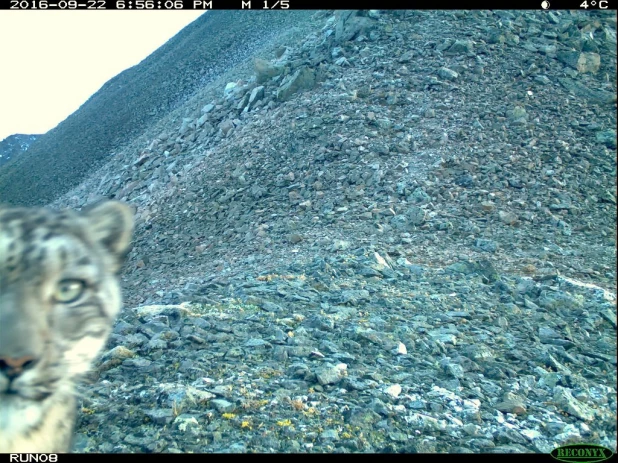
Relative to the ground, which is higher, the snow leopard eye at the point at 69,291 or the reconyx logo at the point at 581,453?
the snow leopard eye at the point at 69,291

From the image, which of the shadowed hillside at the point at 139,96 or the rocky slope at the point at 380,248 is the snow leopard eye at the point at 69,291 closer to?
the rocky slope at the point at 380,248

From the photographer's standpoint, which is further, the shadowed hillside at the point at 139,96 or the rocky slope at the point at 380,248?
the shadowed hillside at the point at 139,96

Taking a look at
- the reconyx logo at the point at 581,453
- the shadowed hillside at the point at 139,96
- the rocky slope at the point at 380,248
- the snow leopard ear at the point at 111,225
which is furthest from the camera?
the shadowed hillside at the point at 139,96

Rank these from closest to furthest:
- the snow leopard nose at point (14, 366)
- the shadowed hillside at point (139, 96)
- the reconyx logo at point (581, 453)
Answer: the snow leopard nose at point (14, 366)
the reconyx logo at point (581, 453)
the shadowed hillside at point (139, 96)

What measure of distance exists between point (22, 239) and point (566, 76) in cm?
1789

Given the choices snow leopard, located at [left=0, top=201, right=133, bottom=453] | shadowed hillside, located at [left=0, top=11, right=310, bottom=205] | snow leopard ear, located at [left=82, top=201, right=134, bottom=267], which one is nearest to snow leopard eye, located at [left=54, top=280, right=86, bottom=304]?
snow leopard, located at [left=0, top=201, right=133, bottom=453]

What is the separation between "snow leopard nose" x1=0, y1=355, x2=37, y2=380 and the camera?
2.68m

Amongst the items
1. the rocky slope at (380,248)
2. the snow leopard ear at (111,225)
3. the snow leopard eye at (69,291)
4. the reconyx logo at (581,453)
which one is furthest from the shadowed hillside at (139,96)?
the reconyx logo at (581,453)

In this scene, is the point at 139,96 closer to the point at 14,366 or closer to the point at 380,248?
the point at 380,248

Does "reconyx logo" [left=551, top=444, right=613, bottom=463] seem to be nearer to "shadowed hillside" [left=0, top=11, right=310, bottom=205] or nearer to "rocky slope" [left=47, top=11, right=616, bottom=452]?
"rocky slope" [left=47, top=11, right=616, bottom=452]

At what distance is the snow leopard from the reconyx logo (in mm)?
3496

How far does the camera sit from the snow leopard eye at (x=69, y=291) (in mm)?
3082

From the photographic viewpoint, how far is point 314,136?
1653cm

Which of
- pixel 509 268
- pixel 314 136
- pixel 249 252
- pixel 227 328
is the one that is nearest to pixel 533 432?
pixel 227 328
